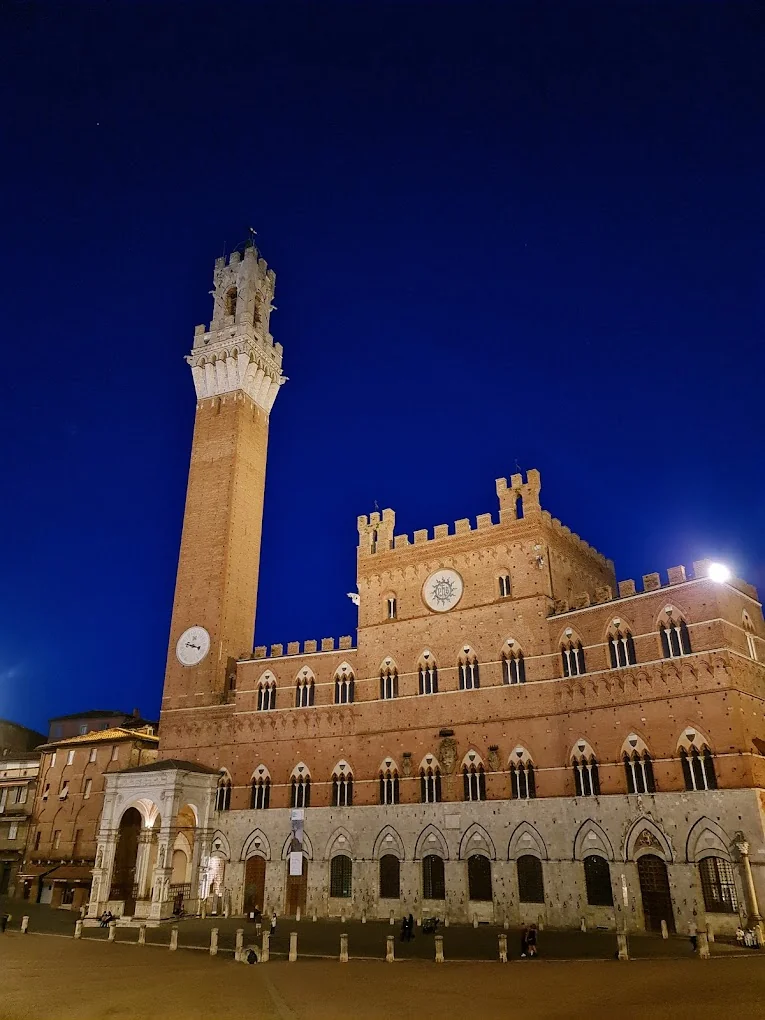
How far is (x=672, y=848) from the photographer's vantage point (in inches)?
1191

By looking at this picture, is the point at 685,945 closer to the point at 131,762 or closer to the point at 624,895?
the point at 624,895

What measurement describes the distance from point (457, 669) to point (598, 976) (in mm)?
19264

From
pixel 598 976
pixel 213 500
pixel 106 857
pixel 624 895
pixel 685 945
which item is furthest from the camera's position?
pixel 213 500

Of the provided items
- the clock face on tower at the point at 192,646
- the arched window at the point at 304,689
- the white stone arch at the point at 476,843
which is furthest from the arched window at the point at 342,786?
the clock face on tower at the point at 192,646

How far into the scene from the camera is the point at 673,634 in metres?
33.0

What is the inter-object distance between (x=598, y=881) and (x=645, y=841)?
9.58ft

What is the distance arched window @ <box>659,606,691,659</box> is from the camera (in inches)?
1280

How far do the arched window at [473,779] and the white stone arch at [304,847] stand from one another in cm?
943

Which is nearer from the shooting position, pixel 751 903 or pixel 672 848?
pixel 751 903

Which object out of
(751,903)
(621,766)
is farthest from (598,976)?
(621,766)

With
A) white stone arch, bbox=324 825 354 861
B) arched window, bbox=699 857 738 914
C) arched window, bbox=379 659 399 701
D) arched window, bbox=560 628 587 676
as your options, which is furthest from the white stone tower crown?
arched window, bbox=699 857 738 914

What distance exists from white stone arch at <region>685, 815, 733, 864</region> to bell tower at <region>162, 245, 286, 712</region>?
27.3 meters

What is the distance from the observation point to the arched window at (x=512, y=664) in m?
37.2

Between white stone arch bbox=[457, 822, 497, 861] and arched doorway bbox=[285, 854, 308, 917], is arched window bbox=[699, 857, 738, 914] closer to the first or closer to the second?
white stone arch bbox=[457, 822, 497, 861]
